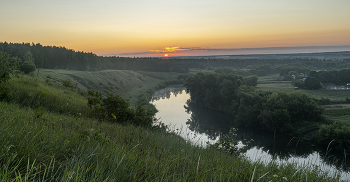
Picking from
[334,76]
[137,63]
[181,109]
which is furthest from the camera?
[137,63]

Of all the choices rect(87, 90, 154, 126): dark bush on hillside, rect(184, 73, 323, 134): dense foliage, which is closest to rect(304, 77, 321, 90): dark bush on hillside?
rect(184, 73, 323, 134): dense foliage

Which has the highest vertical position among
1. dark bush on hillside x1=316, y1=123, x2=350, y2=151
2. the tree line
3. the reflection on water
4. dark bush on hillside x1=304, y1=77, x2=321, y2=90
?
the tree line

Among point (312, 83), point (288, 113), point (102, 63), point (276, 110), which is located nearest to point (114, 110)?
point (276, 110)

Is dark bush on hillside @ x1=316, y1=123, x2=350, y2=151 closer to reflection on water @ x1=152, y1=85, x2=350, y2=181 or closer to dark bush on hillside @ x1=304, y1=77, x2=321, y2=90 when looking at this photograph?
reflection on water @ x1=152, y1=85, x2=350, y2=181

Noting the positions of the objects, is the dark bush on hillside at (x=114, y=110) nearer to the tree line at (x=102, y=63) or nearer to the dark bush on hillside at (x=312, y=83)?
the dark bush on hillside at (x=312, y=83)

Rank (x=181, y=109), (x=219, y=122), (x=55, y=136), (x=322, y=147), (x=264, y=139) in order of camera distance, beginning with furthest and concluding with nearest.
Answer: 1. (x=181, y=109)
2. (x=219, y=122)
3. (x=264, y=139)
4. (x=322, y=147)
5. (x=55, y=136)

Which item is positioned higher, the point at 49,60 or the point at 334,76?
the point at 49,60

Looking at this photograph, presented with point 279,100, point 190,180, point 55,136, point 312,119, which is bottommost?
point 312,119

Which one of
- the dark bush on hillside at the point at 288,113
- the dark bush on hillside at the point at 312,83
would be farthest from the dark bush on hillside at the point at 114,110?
the dark bush on hillside at the point at 312,83

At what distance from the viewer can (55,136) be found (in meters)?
3.32

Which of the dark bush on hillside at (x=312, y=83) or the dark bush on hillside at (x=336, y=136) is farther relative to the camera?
the dark bush on hillside at (x=312, y=83)

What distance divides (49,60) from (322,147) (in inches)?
4369

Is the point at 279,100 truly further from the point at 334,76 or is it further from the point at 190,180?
the point at 334,76

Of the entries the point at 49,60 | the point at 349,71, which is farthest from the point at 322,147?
the point at 49,60
